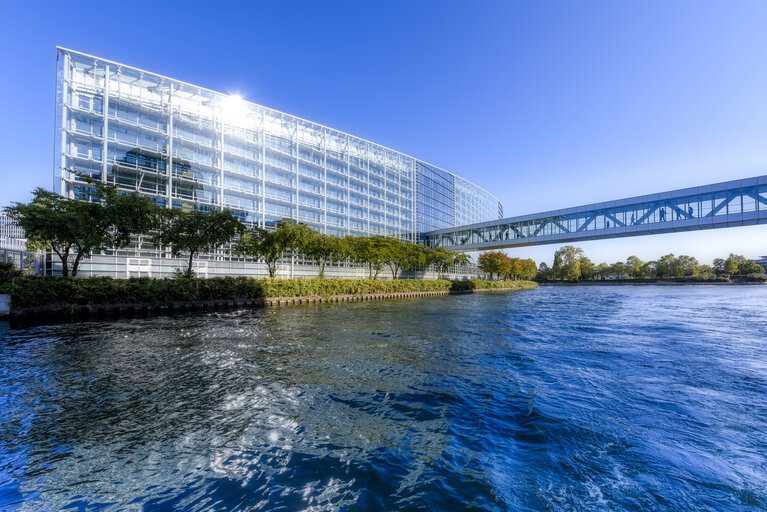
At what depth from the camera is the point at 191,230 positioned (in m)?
26.7

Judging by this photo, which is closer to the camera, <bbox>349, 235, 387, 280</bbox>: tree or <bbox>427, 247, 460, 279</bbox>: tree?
<bbox>349, 235, 387, 280</bbox>: tree

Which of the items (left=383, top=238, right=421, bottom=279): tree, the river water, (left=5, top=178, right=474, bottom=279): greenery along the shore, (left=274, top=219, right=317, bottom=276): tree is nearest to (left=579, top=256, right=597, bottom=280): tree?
(left=383, top=238, right=421, bottom=279): tree

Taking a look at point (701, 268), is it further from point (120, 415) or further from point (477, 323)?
point (120, 415)

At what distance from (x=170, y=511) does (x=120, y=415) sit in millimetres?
3496

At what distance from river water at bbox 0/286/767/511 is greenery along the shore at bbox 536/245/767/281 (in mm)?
116602

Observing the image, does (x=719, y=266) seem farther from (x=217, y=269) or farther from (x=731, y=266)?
(x=217, y=269)

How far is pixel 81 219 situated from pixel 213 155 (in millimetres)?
26947

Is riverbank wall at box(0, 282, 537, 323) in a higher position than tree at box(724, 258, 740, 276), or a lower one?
lower

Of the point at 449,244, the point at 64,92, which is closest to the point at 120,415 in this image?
the point at 64,92

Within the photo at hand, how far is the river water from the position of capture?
379cm

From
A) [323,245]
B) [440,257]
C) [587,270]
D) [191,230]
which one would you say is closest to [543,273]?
[587,270]

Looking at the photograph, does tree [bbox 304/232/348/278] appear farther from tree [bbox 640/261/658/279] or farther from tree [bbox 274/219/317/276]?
tree [bbox 640/261/658/279]

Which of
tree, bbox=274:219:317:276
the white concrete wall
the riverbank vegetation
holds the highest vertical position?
tree, bbox=274:219:317:276

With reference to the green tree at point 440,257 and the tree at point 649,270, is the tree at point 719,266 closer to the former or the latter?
the tree at point 649,270
